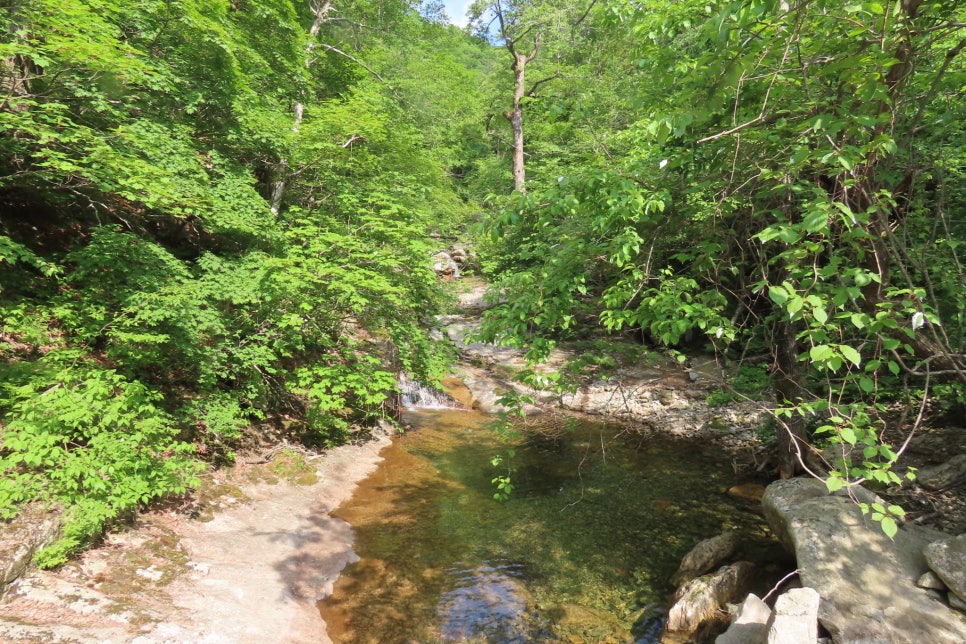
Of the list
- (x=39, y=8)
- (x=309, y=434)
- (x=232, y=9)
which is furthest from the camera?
(x=232, y=9)

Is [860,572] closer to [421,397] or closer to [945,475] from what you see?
[945,475]

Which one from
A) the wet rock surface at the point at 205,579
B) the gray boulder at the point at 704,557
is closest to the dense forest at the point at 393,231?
the wet rock surface at the point at 205,579

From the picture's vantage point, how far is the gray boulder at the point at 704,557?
554 cm

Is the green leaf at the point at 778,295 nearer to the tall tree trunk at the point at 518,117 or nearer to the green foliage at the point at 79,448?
the green foliage at the point at 79,448

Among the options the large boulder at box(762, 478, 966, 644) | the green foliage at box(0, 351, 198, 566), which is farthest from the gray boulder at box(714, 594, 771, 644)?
the green foliage at box(0, 351, 198, 566)

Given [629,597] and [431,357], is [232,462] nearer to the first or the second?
[431,357]

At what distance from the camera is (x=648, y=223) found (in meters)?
4.05

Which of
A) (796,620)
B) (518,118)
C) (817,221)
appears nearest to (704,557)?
(796,620)

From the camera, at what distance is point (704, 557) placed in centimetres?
561

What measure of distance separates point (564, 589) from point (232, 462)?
17.6 ft

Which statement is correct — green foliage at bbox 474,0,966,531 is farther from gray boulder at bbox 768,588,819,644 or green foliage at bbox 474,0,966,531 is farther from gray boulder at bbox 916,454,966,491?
gray boulder at bbox 916,454,966,491

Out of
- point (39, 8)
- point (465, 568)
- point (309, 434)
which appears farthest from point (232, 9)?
point (465, 568)

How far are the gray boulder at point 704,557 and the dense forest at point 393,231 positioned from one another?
1921 millimetres

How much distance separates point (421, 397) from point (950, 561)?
11130 mm
